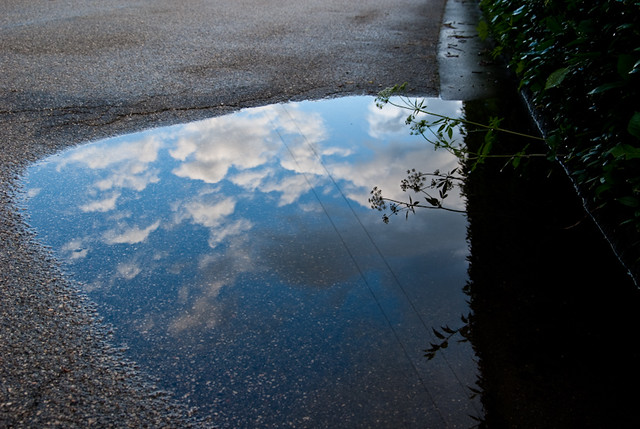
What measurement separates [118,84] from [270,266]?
11.5 ft

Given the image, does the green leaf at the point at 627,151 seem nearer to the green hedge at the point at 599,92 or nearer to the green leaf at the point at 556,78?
the green hedge at the point at 599,92

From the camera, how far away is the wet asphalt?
6.97ft

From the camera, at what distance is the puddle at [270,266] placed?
7.07 ft

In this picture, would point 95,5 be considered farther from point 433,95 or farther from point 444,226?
point 444,226

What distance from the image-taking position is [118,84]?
18.3 feet

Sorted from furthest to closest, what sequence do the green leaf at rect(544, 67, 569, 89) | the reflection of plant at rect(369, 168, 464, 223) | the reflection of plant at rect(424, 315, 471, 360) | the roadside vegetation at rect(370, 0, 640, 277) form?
the reflection of plant at rect(369, 168, 464, 223)
the green leaf at rect(544, 67, 569, 89)
the roadside vegetation at rect(370, 0, 640, 277)
the reflection of plant at rect(424, 315, 471, 360)

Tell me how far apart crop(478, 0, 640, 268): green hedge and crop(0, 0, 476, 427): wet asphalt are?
198 centimetres

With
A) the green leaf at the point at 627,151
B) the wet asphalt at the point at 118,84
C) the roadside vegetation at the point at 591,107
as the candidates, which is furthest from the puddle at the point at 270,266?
the green leaf at the point at 627,151

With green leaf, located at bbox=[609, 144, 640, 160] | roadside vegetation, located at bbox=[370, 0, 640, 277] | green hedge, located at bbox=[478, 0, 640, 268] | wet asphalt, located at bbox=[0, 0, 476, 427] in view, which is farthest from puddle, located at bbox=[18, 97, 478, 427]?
green leaf, located at bbox=[609, 144, 640, 160]

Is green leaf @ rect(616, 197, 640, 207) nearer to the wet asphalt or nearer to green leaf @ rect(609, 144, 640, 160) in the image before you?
green leaf @ rect(609, 144, 640, 160)

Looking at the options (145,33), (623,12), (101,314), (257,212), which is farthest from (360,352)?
(145,33)

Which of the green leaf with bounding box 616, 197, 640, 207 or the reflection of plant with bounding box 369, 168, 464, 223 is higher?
the reflection of plant with bounding box 369, 168, 464, 223

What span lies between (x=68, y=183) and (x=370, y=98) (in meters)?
2.81

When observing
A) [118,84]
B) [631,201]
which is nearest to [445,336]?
[631,201]
